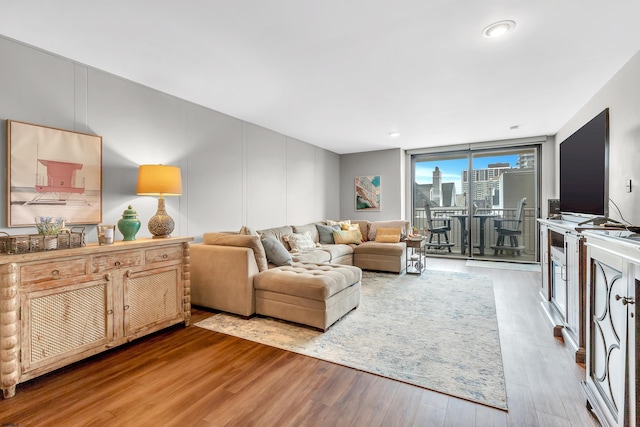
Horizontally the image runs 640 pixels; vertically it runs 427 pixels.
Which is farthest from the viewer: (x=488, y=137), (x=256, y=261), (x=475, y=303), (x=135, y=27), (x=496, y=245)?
(x=496, y=245)

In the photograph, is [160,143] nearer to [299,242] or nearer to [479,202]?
[299,242]

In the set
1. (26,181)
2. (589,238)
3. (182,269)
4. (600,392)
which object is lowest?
(600,392)

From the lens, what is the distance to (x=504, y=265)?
558 centimetres

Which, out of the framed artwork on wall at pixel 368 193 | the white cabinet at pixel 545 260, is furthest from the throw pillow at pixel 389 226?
the white cabinet at pixel 545 260

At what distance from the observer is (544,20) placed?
200 cm

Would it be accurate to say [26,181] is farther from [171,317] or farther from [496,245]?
[496,245]

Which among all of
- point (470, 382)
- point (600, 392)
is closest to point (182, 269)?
point (470, 382)

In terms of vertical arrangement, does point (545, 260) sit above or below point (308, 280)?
above

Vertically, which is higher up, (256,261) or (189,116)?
(189,116)

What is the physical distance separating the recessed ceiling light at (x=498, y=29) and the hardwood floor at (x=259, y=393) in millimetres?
2404

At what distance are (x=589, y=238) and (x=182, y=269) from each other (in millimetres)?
3134

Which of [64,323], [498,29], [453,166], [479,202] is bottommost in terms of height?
[64,323]

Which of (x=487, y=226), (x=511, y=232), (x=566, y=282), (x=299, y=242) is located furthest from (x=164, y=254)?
(x=511, y=232)

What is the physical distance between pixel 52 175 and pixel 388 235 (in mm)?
4668
